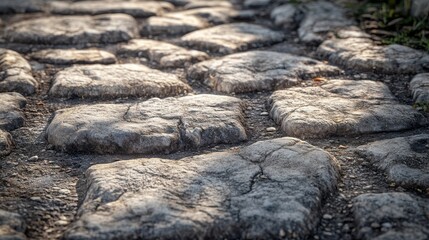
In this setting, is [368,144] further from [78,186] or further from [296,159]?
[78,186]

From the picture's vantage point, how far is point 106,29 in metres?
3.32

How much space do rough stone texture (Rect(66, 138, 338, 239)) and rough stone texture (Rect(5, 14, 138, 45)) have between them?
1.57 metres

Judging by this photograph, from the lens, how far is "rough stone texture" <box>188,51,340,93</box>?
8.43 feet

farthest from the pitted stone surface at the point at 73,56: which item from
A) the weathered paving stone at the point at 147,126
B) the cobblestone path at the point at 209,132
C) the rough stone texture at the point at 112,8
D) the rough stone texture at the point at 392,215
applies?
the rough stone texture at the point at 392,215

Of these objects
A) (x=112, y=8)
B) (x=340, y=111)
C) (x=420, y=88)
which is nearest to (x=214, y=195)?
(x=340, y=111)

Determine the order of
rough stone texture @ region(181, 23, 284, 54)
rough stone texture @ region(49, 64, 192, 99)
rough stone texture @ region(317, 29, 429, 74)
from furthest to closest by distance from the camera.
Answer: rough stone texture @ region(181, 23, 284, 54) → rough stone texture @ region(317, 29, 429, 74) → rough stone texture @ region(49, 64, 192, 99)

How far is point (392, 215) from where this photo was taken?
1.55 m

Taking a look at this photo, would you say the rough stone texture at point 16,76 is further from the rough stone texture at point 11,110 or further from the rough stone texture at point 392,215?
the rough stone texture at point 392,215

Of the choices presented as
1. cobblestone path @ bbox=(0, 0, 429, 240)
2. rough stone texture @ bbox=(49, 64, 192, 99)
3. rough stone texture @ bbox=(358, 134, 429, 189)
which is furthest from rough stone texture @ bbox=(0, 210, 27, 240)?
rough stone texture @ bbox=(358, 134, 429, 189)

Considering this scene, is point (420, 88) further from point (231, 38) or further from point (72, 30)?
point (72, 30)

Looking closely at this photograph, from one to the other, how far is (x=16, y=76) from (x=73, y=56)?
42 centimetres

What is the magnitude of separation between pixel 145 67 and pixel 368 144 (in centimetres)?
130

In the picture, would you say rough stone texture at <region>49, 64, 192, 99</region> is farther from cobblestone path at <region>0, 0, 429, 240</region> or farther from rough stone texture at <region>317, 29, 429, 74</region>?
rough stone texture at <region>317, 29, 429, 74</region>

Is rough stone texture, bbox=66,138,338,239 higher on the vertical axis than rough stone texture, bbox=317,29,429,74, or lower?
higher
